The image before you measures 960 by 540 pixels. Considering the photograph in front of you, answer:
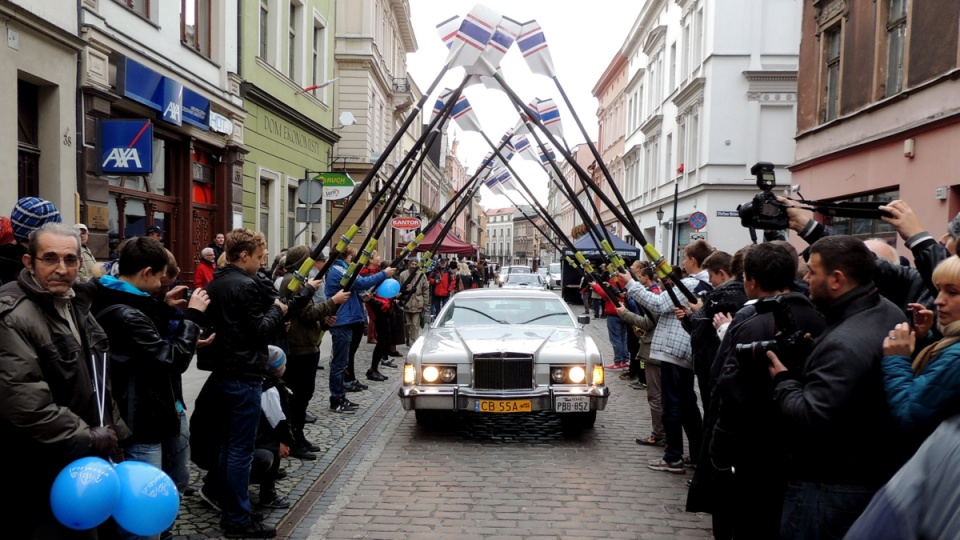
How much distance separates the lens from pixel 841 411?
2.78 metres

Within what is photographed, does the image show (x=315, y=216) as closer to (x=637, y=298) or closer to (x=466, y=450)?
(x=466, y=450)

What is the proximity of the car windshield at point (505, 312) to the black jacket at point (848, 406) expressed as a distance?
5672mm

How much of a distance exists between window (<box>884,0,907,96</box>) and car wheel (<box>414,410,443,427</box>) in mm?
10917

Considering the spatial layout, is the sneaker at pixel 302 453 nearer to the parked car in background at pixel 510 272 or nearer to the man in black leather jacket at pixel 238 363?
the man in black leather jacket at pixel 238 363

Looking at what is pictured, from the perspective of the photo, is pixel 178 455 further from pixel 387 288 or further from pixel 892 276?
pixel 387 288

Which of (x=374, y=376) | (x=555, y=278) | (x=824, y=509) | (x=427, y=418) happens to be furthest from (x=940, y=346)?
(x=555, y=278)

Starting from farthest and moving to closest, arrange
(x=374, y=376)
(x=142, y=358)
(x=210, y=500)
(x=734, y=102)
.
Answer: (x=734, y=102) < (x=374, y=376) < (x=210, y=500) < (x=142, y=358)

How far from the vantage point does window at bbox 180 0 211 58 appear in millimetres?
14086

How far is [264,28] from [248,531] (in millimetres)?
16527

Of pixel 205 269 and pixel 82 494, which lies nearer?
pixel 82 494

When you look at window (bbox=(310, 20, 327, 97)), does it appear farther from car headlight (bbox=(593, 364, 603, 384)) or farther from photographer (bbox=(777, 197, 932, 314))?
photographer (bbox=(777, 197, 932, 314))

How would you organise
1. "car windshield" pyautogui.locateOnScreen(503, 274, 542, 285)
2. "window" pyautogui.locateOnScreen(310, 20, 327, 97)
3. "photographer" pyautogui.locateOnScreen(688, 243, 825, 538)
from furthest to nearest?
"car windshield" pyautogui.locateOnScreen(503, 274, 542, 285)
"window" pyautogui.locateOnScreen(310, 20, 327, 97)
"photographer" pyautogui.locateOnScreen(688, 243, 825, 538)

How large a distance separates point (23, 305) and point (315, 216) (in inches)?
453

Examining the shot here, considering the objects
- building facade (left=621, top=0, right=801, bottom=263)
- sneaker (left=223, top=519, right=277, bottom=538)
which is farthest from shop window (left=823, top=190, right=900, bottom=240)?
sneaker (left=223, top=519, right=277, bottom=538)
